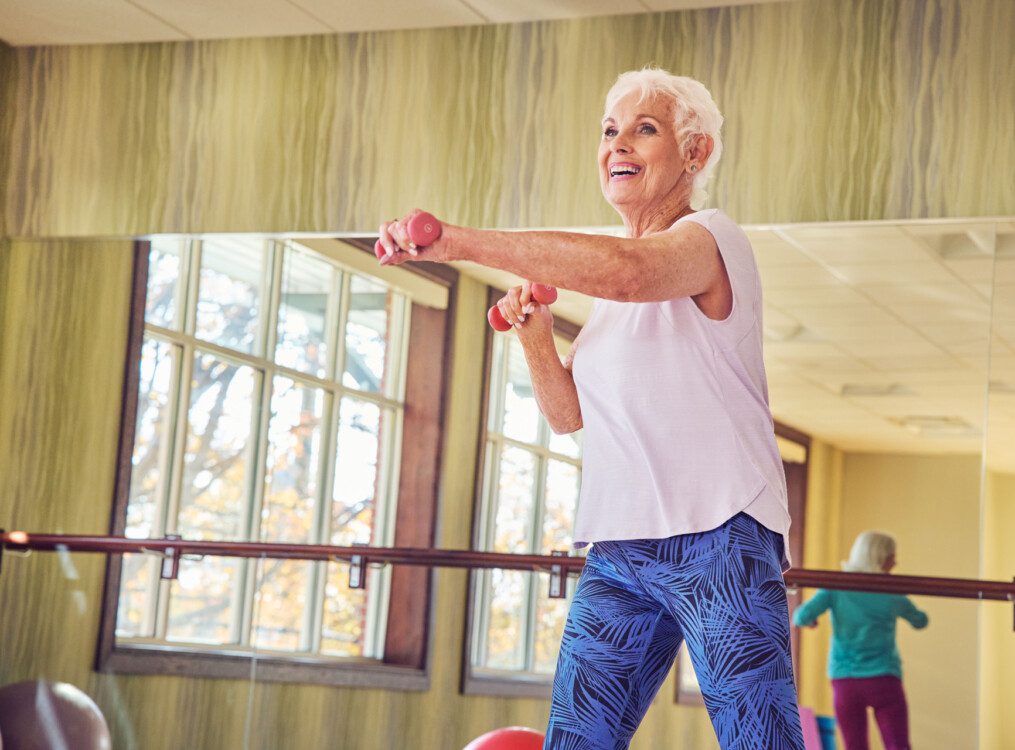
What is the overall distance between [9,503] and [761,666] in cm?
383

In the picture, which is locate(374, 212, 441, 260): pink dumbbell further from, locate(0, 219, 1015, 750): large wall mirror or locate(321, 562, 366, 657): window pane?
locate(321, 562, 366, 657): window pane

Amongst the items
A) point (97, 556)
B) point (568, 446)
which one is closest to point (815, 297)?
point (568, 446)

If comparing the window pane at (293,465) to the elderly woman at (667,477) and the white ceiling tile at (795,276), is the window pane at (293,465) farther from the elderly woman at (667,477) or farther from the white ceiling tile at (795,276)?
the elderly woman at (667,477)

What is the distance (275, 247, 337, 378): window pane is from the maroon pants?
1.93 meters

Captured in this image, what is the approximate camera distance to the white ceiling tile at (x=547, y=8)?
448cm

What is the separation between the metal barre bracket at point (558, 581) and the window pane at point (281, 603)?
883 millimetres

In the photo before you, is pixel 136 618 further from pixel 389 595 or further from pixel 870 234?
pixel 870 234

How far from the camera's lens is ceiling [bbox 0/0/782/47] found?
4555 millimetres

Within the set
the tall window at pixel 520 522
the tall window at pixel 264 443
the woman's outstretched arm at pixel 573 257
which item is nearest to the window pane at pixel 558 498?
the tall window at pixel 520 522

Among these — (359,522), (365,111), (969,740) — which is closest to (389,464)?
(359,522)

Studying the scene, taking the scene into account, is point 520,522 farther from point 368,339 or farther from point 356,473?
point 368,339

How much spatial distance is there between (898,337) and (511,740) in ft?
5.28

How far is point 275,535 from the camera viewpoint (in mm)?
4461

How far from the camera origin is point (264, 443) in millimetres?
4523
